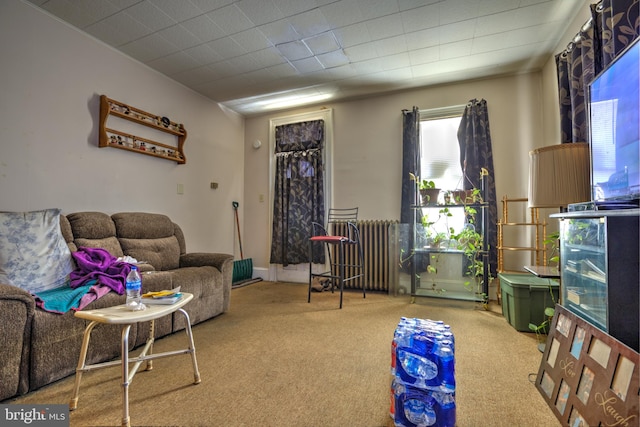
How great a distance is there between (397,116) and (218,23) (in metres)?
2.25

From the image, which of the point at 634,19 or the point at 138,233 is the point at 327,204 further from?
the point at 634,19

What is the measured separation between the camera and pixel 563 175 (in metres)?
1.69

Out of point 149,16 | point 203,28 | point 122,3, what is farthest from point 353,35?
point 122,3

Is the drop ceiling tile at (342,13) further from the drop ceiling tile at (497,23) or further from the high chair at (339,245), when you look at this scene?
the high chair at (339,245)

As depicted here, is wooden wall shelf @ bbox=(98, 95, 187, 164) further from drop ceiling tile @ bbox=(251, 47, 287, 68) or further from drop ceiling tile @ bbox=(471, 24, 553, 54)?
drop ceiling tile @ bbox=(471, 24, 553, 54)

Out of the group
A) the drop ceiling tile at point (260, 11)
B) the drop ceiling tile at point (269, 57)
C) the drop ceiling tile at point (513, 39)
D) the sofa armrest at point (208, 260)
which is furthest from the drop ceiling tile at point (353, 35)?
the sofa armrest at point (208, 260)

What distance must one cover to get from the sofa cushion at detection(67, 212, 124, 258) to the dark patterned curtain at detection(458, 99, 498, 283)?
3.52m

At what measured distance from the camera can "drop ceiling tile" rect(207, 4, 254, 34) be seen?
222 cm

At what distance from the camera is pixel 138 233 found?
2611 mm

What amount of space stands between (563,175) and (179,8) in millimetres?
2932

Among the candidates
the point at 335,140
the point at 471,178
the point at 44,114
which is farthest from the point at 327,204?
the point at 44,114

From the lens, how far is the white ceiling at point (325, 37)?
2172 millimetres

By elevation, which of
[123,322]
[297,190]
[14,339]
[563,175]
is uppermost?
[297,190]

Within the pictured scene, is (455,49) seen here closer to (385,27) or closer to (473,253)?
(385,27)
